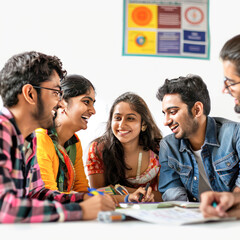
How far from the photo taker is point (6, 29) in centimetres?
262

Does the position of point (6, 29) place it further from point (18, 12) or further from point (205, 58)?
point (205, 58)

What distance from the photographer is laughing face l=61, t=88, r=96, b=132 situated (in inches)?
80.9

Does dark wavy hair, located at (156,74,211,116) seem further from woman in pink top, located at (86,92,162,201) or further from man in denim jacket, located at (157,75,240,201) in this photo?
woman in pink top, located at (86,92,162,201)

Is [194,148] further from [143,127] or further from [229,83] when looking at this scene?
[229,83]

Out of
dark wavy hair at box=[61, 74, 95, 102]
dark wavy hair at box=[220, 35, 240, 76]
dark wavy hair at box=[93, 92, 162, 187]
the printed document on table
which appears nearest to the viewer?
the printed document on table

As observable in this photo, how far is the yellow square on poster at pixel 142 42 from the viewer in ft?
9.11

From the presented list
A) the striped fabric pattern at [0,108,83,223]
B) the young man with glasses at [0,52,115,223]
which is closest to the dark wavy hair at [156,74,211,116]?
the young man with glasses at [0,52,115,223]

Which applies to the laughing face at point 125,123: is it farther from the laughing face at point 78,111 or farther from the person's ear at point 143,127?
the laughing face at point 78,111

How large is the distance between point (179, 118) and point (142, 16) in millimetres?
1230

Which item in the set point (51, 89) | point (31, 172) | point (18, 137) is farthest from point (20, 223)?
point (51, 89)

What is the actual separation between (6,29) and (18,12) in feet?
0.58

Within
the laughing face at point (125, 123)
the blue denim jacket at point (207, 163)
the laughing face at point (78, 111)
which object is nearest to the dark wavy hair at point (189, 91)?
the blue denim jacket at point (207, 163)

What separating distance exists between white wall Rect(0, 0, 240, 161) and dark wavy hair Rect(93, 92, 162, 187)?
0.25 meters

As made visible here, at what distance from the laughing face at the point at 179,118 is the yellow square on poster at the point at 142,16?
1031 mm
